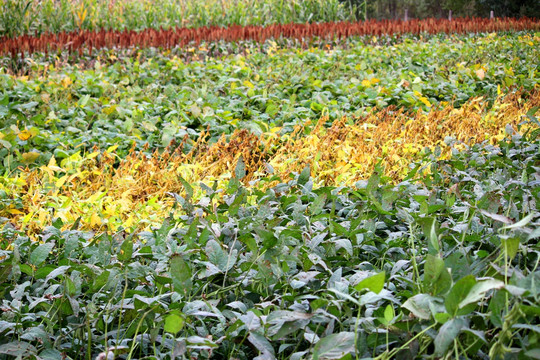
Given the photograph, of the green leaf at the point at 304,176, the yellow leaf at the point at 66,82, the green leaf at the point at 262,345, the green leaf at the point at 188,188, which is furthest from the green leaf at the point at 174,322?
the yellow leaf at the point at 66,82

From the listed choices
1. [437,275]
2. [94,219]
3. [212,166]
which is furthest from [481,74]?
[437,275]

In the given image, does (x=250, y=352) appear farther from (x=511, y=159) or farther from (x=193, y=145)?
(x=193, y=145)

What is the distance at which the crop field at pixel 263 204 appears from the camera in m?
1.21

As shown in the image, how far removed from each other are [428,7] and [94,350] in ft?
111

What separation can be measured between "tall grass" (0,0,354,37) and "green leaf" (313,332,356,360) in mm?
7653

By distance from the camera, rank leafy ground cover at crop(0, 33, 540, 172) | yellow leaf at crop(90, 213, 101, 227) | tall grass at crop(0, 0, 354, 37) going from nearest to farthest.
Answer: yellow leaf at crop(90, 213, 101, 227) < leafy ground cover at crop(0, 33, 540, 172) < tall grass at crop(0, 0, 354, 37)

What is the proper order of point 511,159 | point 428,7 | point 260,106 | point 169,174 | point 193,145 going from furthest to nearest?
1. point 428,7
2. point 260,106
3. point 193,145
4. point 169,174
5. point 511,159

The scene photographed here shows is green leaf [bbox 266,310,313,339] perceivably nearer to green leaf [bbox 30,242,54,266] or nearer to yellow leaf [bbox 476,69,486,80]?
green leaf [bbox 30,242,54,266]

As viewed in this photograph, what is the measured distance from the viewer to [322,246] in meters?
1.75

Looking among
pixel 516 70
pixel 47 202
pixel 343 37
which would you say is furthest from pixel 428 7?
pixel 47 202

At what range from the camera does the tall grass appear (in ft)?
26.6

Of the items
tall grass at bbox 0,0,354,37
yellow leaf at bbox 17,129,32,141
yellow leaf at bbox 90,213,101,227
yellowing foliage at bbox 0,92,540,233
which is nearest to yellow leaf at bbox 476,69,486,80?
yellowing foliage at bbox 0,92,540,233

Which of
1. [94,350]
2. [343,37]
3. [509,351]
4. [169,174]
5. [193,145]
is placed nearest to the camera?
[509,351]

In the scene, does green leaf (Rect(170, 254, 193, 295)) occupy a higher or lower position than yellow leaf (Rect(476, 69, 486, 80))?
higher
